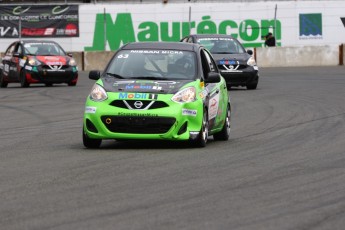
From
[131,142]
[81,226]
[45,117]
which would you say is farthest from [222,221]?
[45,117]

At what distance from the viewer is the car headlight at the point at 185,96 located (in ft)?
43.7

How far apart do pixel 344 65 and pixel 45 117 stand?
27.8m

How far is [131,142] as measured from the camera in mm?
14539

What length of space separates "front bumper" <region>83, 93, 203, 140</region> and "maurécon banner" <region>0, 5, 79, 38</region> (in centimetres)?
3431

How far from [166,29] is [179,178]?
124 ft

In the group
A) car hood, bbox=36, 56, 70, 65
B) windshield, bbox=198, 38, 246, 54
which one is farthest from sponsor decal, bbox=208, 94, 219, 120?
car hood, bbox=36, 56, 70, 65

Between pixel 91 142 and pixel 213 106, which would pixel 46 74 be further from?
pixel 91 142

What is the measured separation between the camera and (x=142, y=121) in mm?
13094

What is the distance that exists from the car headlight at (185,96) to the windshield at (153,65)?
0.52m

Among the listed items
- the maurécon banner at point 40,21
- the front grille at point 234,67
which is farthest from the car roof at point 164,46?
the maurécon banner at point 40,21

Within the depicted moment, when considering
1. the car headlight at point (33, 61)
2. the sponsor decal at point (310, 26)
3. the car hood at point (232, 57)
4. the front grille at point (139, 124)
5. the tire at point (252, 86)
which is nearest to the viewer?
the front grille at point (139, 124)

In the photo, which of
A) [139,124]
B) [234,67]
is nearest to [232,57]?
[234,67]

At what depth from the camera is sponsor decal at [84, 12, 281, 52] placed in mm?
47219

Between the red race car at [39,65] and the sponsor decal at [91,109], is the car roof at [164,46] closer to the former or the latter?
the sponsor decal at [91,109]
